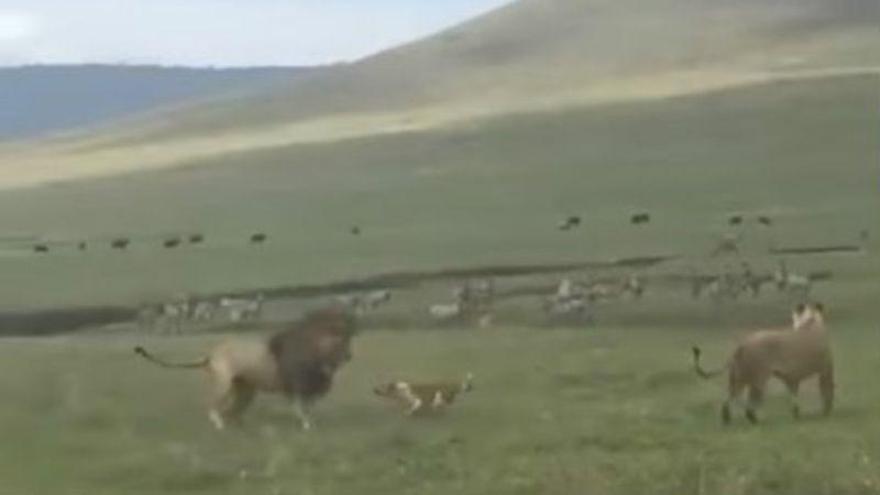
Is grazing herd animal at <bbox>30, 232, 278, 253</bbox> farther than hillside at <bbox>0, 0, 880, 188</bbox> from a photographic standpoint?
No

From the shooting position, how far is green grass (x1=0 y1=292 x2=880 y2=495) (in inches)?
670

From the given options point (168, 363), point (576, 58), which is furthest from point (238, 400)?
point (576, 58)

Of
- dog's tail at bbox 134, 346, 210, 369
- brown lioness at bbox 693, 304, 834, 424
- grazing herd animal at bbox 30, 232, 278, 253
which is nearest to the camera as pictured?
brown lioness at bbox 693, 304, 834, 424

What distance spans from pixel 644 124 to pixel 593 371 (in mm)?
63585

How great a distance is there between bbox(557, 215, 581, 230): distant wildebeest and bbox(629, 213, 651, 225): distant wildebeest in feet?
4.34

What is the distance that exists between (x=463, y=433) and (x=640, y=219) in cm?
3442

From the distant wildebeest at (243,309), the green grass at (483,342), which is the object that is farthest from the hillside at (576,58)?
the distant wildebeest at (243,309)

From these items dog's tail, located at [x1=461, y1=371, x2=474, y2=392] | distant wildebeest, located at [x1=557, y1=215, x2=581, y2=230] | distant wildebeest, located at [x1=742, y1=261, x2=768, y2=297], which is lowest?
dog's tail, located at [x1=461, y1=371, x2=474, y2=392]

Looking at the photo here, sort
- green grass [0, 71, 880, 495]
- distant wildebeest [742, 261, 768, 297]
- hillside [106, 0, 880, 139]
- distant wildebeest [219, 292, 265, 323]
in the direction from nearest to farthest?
green grass [0, 71, 880, 495]
distant wildebeest [742, 261, 768, 297]
distant wildebeest [219, 292, 265, 323]
hillside [106, 0, 880, 139]

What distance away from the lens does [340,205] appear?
222 feet

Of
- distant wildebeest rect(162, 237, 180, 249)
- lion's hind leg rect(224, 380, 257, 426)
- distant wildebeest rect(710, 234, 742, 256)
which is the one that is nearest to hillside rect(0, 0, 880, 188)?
distant wildebeest rect(162, 237, 180, 249)

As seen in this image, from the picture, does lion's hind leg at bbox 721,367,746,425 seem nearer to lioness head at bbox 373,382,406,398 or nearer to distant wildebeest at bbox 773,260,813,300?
lioness head at bbox 373,382,406,398

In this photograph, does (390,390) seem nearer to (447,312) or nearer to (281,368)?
(281,368)

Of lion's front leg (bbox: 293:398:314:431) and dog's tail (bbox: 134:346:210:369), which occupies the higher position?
dog's tail (bbox: 134:346:210:369)
